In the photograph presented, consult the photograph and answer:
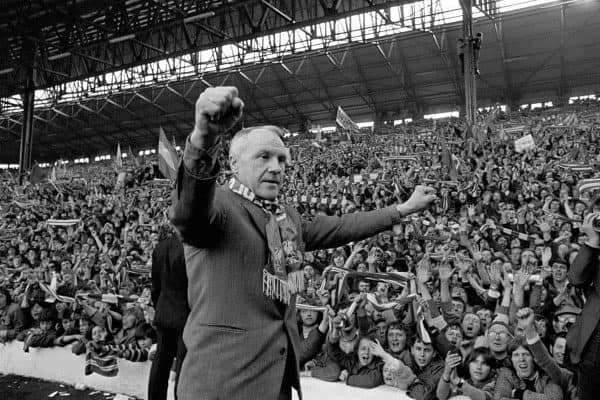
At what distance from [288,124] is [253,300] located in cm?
2965

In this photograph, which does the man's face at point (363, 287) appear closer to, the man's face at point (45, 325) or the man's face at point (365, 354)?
the man's face at point (365, 354)

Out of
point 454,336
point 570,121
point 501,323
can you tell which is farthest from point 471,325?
point 570,121

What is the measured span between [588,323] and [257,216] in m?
1.72

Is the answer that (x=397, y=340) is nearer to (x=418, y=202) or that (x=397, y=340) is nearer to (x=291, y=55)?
(x=418, y=202)

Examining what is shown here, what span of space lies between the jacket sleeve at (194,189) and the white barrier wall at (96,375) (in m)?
2.99

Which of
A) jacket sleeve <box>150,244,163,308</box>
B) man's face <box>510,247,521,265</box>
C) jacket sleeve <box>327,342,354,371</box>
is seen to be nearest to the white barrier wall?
jacket sleeve <box>327,342,354,371</box>

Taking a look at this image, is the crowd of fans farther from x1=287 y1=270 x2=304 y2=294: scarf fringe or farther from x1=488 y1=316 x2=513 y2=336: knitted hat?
x1=287 y1=270 x2=304 y2=294: scarf fringe

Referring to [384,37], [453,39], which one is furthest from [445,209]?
[453,39]

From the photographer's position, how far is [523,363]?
3268 millimetres

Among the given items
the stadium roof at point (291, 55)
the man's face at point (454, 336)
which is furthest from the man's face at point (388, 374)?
the stadium roof at point (291, 55)

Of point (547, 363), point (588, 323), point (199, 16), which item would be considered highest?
point (199, 16)

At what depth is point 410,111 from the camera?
84.8ft

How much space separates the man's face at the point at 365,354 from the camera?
155 inches

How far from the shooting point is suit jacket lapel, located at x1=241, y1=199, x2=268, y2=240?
1.45 meters
